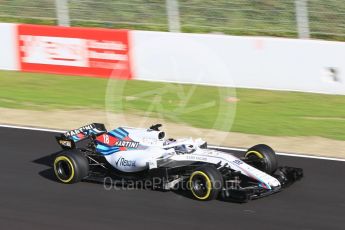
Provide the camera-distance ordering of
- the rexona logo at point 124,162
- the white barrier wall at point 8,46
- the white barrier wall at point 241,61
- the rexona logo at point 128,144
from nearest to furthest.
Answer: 1. the rexona logo at point 124,162
2. the rexona logo at point 128,144
3. the white barrier wall at point 241,61
4. the white barrier wall at point 8,46

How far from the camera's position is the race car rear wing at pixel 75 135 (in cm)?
930

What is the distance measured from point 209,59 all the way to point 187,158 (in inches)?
272

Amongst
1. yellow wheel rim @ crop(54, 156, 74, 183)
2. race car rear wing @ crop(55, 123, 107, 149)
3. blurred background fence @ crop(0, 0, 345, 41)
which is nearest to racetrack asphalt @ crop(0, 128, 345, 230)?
yellow wheel rim @ crop(54, 156, 74, 183)

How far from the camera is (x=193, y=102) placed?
14.0 metres

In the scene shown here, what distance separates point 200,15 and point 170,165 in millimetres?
7568

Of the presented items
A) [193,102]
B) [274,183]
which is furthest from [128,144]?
[193,102]

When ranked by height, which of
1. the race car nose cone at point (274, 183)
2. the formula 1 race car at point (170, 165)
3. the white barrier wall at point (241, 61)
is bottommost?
the race car nose cone at point (274, 183)

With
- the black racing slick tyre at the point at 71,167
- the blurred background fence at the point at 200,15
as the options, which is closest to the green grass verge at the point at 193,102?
the blurred background fence at the point at 200,15

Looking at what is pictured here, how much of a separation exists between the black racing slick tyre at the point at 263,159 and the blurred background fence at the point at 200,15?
6271 millimetres

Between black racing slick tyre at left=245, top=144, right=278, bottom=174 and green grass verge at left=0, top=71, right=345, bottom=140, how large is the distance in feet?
9.49

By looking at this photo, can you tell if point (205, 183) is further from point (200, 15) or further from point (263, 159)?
point (200, 15)

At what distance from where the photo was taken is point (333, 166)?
10.0 meters

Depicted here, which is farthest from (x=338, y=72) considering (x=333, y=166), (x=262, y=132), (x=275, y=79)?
(x=333, y=166)

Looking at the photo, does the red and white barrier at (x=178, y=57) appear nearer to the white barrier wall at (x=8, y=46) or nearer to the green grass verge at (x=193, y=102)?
the white barrier wall at (x=8, y=46)
